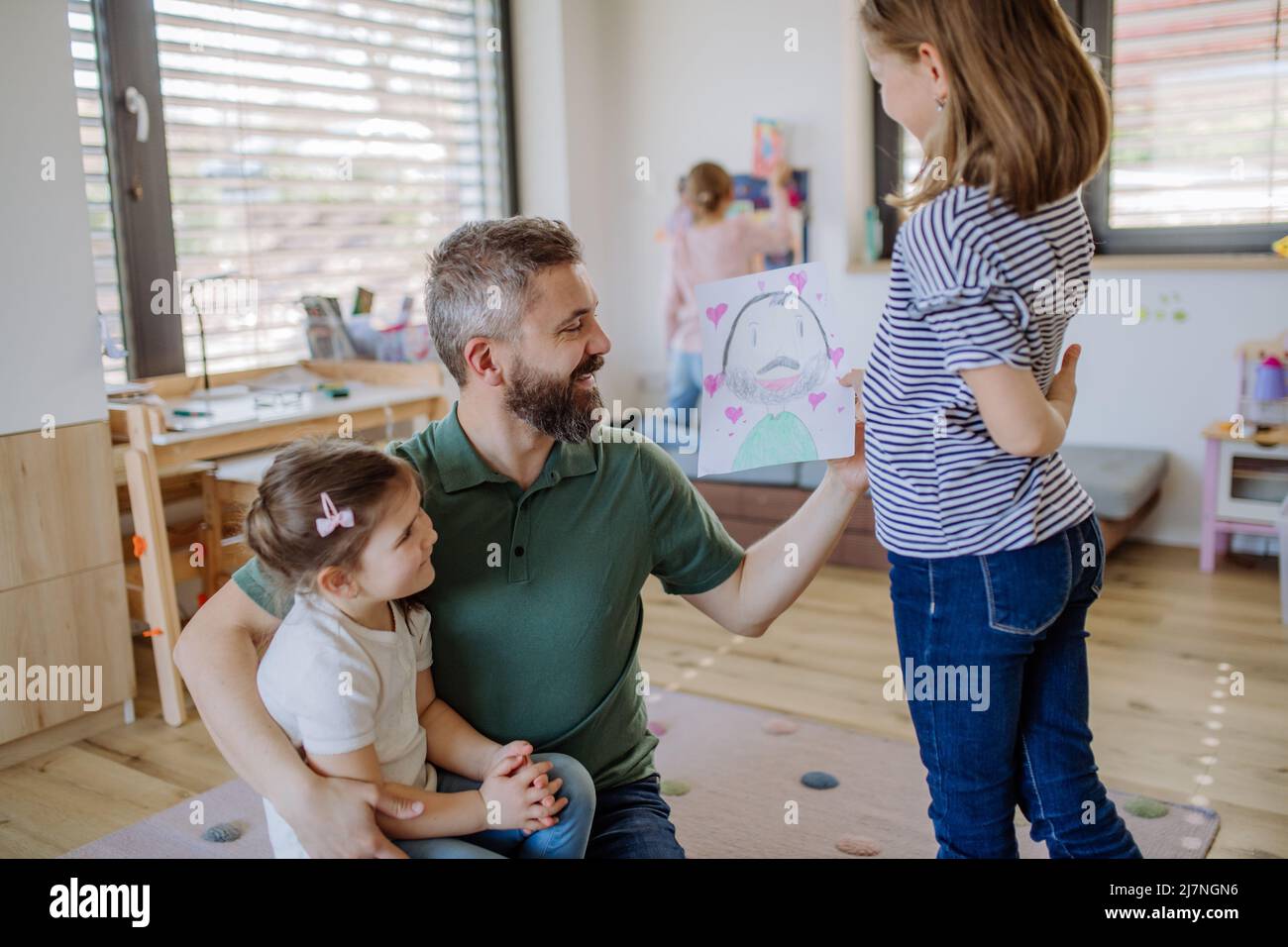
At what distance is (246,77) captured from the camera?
12.3 feet

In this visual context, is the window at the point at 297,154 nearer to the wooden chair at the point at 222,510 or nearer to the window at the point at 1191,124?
the wooden chair at the point at 222,510

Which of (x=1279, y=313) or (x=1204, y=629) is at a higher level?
(x=1279, y=313)

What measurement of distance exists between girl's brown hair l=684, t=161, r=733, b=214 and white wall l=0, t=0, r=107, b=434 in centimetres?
215

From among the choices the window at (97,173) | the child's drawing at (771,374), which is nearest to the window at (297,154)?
the window at (97,173)

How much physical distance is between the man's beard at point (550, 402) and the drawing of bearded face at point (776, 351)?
0.18 meters

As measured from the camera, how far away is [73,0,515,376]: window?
139 inches

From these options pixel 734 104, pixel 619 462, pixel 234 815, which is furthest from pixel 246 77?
pixel 619 462

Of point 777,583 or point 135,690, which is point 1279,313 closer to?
point 777,583

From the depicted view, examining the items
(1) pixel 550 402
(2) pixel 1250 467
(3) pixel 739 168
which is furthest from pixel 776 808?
(3) pixel 739 168

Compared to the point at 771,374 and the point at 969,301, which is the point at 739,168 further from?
the point at 969,301

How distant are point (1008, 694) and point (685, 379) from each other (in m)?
3.11

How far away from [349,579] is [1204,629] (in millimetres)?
2615

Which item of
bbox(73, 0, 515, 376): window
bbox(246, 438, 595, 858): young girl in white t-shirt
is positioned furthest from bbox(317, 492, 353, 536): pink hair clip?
bbox(73, 0, 515, 376): window

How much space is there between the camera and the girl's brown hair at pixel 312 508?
48.4 inches
